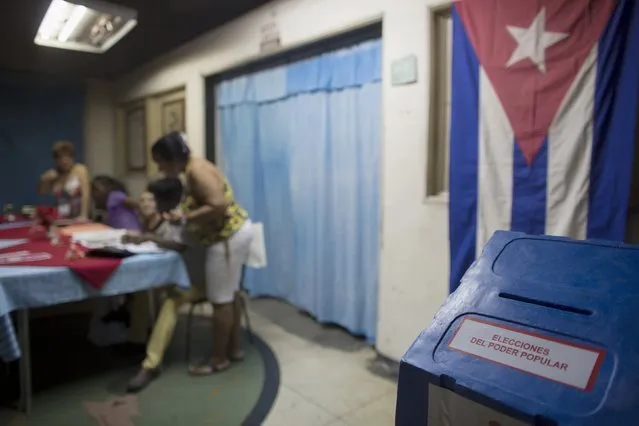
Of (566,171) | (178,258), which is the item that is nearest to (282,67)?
(178,258)

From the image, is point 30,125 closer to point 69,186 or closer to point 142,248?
point 69,186

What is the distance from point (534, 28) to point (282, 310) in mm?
2638

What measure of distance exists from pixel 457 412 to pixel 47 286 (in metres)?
1.85

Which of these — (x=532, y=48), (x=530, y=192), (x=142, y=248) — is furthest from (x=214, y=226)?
(x=532, y=48)

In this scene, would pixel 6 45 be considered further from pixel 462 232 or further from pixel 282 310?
pixel 462 232

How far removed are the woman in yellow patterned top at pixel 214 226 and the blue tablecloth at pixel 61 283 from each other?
18 cm

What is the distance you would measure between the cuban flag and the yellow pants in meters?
1.48

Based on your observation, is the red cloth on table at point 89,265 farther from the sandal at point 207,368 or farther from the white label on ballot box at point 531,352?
the white label on ballot box at point 531,352

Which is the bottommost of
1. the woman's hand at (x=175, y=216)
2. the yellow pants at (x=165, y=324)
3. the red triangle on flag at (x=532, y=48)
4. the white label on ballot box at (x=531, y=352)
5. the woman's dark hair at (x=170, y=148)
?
the yellow pants at (x=165, y=324)

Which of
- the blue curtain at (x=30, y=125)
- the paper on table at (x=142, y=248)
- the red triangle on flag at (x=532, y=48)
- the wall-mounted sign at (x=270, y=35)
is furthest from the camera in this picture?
the blue curtain at (x=30, y=125)

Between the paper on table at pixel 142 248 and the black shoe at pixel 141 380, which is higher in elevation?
the paper on table at pixel 142 248

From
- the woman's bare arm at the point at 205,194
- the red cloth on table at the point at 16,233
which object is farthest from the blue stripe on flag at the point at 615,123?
the red cloth on table at the point at 16,233

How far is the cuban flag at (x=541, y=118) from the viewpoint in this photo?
1629mm

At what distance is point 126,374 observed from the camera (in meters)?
2.47
